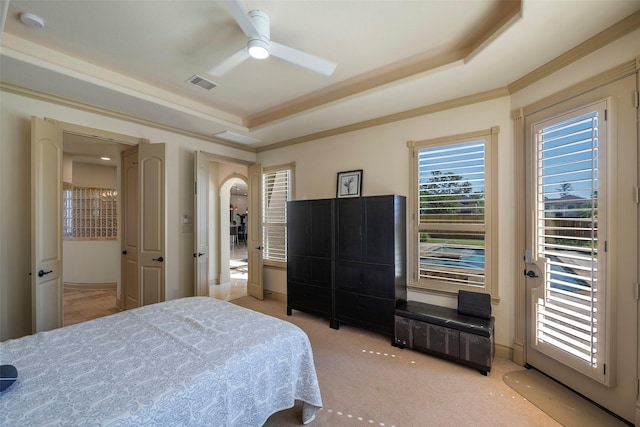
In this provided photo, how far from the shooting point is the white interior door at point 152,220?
11.4ft

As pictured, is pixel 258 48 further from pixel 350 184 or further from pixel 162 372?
pixel 350 184

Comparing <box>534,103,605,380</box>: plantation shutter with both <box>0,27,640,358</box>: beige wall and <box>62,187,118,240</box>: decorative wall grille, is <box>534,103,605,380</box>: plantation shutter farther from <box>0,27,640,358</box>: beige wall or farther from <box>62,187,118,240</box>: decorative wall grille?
<box>62,187,118,240</box>: decorative wall grille

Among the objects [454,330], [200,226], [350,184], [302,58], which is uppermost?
[302,58]

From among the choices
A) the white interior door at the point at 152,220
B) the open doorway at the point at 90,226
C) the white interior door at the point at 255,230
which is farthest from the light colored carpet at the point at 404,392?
the open doorway at the point at 90,226

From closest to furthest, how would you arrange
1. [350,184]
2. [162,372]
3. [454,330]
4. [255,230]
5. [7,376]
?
[7,376]
[162,372]
[454,330]
[350,184]
[255,230]

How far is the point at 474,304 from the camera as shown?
275cm

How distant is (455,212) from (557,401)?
1740 mm

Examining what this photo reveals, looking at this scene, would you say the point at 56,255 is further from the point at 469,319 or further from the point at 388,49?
the point at 469,319

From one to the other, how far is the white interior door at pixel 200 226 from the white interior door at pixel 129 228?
2.61ft

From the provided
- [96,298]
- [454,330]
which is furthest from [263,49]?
[96,298]

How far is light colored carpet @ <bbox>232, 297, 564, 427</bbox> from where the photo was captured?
6.22 feet

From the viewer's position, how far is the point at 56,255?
268 cm

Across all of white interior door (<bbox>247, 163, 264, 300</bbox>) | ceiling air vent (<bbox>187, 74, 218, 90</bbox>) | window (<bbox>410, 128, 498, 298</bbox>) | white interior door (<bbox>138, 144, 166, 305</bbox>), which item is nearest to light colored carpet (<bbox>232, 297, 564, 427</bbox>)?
window (<bbox>410, 128, 498, 298</bbox>)

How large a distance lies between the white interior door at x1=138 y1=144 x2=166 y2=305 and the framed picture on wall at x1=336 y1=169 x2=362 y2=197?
2338 mm
